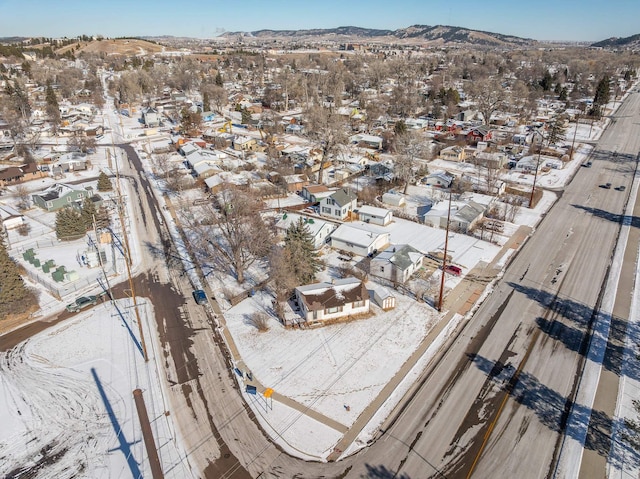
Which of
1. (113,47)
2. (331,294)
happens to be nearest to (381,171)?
(331,294)

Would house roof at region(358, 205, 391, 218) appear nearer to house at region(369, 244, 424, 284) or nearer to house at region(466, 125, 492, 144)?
house at region(369, 244, 424, 284)

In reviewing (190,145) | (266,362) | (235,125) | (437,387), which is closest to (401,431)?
(437,387)

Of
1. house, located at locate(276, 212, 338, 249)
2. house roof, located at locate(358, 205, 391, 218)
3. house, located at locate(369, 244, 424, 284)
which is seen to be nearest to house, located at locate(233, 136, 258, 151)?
house, located at locate(276, 212, 338, 249)

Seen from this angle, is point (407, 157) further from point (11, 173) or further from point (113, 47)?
point (113, 47)

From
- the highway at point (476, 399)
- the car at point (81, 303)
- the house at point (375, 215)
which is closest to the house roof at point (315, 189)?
the house at point (375, 215)

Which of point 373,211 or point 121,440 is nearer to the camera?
point 121,440

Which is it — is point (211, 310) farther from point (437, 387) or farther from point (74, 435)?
point (437, 387)
